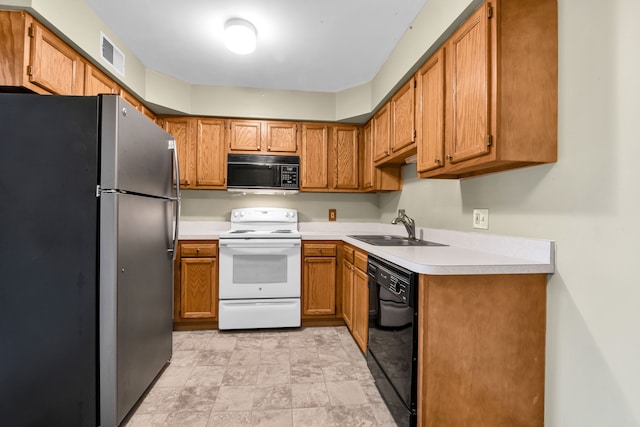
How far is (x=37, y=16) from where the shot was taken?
1.57 metres

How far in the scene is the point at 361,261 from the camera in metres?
2.22

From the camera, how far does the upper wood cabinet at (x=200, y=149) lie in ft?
9.99

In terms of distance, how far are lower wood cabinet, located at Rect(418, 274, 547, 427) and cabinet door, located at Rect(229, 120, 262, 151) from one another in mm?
2440

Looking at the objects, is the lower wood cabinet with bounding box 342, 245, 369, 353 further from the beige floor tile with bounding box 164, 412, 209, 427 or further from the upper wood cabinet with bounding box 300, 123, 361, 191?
the beige floor tile with bounding box 164, 412, 209, 427

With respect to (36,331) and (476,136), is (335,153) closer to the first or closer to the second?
(476,136)

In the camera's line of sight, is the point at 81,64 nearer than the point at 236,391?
No

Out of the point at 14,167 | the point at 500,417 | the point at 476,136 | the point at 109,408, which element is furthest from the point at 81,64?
the point at 500,417

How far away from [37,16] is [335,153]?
245 cm

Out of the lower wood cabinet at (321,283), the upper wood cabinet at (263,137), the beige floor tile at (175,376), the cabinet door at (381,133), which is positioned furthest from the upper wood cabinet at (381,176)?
the beige floor tile at (175,376)

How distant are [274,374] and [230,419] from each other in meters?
0.47

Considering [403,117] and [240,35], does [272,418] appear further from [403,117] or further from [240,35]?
[240,35]

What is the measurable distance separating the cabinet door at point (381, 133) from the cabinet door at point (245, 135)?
48.6 inches

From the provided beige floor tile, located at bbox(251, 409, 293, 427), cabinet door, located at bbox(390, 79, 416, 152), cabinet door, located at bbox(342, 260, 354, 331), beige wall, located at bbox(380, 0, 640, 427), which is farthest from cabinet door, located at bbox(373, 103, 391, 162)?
beige floor tile, located at bbox(251, 409, 293, 427)

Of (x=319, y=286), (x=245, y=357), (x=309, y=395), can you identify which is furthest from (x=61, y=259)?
(x=319, y=286)
